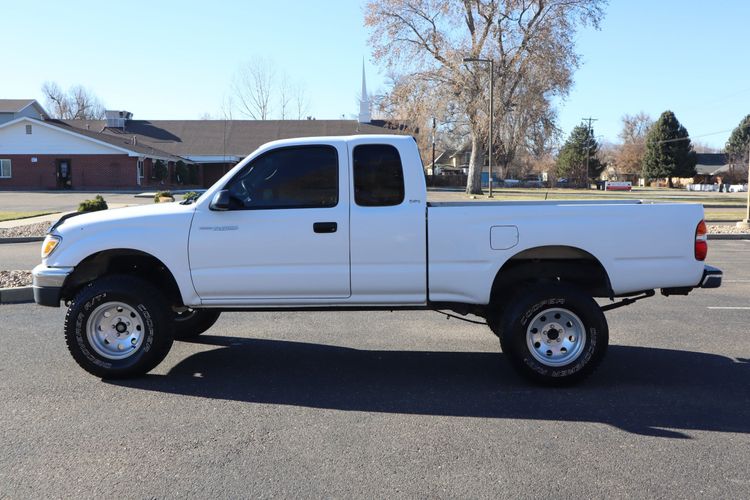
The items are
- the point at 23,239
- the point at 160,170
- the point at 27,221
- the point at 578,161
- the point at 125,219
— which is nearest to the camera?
the point at 125,219

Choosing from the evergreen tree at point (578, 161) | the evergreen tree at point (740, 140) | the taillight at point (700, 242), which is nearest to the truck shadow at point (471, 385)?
the taillight at point (700, 242)

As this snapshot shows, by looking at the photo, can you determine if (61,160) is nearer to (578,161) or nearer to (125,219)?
(125,219)

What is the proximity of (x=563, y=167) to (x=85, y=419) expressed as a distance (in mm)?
86963

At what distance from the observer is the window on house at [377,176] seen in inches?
216

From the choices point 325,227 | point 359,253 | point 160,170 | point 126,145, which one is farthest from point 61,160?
point 359,253

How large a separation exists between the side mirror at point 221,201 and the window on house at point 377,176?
108 cm

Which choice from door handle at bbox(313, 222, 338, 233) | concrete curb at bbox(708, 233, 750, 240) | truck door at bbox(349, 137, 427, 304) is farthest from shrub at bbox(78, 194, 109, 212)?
concrete curb at bbox(708, 233, 750, 240)

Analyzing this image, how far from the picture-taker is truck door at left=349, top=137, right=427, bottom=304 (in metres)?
5.41

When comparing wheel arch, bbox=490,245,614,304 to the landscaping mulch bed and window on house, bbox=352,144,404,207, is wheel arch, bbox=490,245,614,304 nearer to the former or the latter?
window on house, bbox=352,144,404,207

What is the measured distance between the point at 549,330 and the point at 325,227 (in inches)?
81.9

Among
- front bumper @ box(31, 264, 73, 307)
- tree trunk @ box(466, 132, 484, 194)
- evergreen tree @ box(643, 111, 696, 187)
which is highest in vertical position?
evergreen tree @ box(643, 111, 696, 187)

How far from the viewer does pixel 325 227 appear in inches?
212

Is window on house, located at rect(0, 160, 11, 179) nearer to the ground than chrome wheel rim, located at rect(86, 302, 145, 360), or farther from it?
farther from it

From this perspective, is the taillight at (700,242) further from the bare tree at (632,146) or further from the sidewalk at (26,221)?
the bare tree at (632,146)
